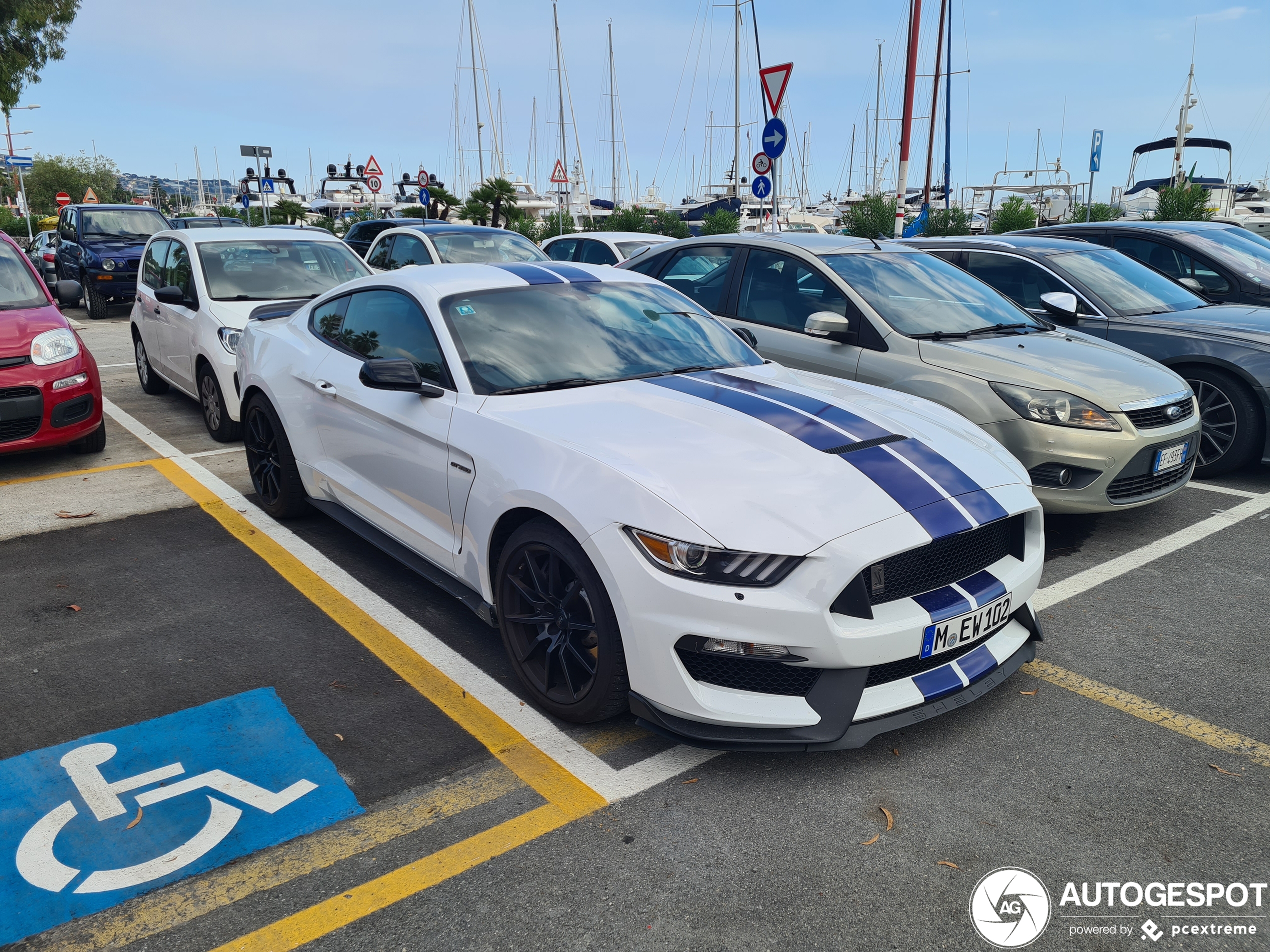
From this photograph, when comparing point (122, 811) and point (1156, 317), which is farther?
point (1156, 317)

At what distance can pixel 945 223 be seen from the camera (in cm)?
1830

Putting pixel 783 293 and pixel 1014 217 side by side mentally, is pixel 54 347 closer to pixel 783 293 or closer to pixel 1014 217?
pixel 783 293

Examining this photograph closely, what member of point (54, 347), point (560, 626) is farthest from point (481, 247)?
point (560, 626)

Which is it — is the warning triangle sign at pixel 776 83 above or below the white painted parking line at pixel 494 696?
above

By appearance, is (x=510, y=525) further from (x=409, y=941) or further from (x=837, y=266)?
(x=837, y=266)

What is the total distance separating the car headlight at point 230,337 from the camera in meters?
6.88

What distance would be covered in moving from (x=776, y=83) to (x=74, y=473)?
8.17 m

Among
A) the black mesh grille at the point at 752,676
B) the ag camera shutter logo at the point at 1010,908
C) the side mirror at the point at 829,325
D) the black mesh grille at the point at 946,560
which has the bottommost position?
the ag camera shutter logo at the point at 1010,908

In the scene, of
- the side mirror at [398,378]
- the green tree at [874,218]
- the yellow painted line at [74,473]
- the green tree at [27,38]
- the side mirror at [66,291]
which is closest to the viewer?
the side mirror at [398,378]

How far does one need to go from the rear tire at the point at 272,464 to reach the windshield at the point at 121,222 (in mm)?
13820

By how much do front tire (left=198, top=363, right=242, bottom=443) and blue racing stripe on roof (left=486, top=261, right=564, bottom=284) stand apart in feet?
11.6

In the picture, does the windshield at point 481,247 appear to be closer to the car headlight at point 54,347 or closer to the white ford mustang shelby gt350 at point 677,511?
the car headlight at point 54,347

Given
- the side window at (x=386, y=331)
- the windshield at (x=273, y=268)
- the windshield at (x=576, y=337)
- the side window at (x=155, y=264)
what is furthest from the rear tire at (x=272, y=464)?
the side window at (x=155, y=264)

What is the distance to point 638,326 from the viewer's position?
4.25 meters
